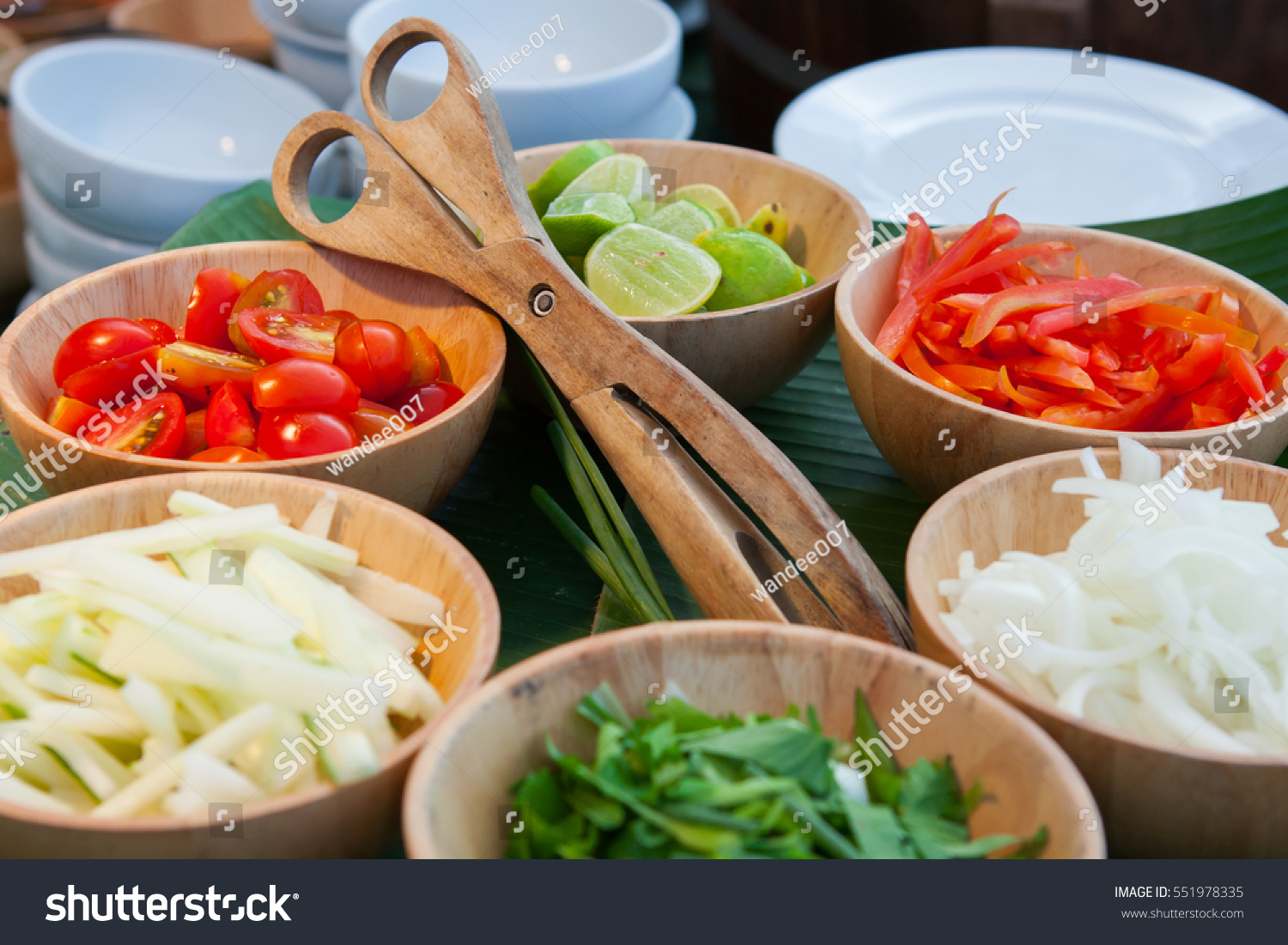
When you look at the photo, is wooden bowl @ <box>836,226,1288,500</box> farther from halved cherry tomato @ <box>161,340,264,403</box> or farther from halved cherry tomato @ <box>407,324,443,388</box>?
halved cherry tomato @ <box>161,340,264,403</box>

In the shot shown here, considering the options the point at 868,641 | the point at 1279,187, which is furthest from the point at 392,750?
the point at 1279,187

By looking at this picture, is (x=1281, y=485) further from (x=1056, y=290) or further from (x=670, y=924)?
(x=670, y=924)

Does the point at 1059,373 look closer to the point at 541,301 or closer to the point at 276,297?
the point at 541,301

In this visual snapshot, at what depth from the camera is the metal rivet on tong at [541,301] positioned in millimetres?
1400

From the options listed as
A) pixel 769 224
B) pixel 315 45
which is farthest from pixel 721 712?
pixel 315 45

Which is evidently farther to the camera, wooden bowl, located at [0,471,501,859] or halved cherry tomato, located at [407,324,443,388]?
halved cherry tomato, located at [407,324,443,388]

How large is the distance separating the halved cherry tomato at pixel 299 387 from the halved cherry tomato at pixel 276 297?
0.52 ft

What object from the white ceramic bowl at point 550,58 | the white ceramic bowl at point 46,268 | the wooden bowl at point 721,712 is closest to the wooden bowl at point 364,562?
the wooden bowl at point 721,712

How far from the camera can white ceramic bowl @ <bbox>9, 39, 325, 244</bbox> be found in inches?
93.2

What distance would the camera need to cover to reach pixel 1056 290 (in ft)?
4.74

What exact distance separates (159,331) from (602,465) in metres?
0.60

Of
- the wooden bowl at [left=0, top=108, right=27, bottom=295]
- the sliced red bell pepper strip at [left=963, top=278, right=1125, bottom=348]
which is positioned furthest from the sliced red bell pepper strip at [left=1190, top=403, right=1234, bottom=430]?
the wooden bowl at [left=0, top=108, right=27, bottom=295]

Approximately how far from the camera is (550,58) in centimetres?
268

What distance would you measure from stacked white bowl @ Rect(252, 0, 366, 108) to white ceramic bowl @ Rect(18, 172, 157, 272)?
31.6 inches
